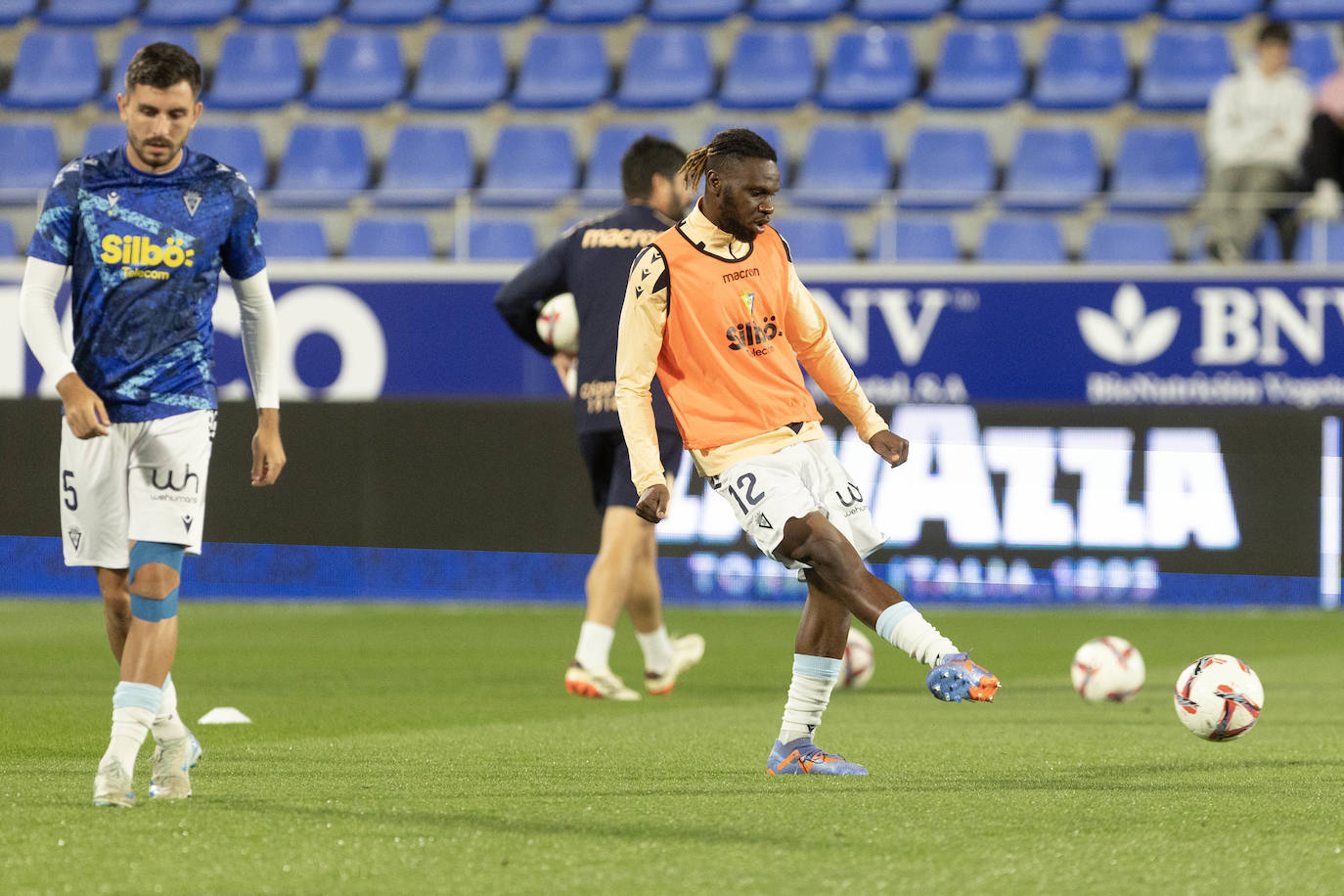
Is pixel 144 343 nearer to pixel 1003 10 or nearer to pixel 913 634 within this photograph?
pixel 913 634

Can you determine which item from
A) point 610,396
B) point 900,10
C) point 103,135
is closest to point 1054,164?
point 900,10

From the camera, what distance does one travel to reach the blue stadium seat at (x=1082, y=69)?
16641 mm

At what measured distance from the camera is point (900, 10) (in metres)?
17.6

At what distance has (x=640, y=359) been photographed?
5586 mm

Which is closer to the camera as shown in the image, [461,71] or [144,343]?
[144,343]

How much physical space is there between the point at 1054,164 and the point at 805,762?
11329 millimetres

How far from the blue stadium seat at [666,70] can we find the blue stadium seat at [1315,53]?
500 centimetres

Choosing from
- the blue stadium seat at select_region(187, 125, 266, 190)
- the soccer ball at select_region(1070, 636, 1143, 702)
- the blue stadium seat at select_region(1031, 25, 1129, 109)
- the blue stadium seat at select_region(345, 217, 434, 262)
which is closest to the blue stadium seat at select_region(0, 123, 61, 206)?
the blue stadium seat at select_region(187, 125, 266, 190)

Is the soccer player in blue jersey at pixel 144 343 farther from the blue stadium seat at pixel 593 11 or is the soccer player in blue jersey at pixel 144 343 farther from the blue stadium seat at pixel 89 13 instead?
the blue stadium seat at pixel 89 13

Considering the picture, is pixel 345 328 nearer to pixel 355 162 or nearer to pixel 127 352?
pixel 355 162

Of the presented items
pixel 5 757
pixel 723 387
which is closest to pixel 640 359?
pixel 723 387

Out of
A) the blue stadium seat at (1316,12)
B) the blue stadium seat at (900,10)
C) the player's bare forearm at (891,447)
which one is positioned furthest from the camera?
the blue stadium seat at (900,10)

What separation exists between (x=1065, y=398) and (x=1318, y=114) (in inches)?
111

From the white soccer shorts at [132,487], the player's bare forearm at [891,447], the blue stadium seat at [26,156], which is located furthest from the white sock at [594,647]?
the blue stadium seat at [26,156]
